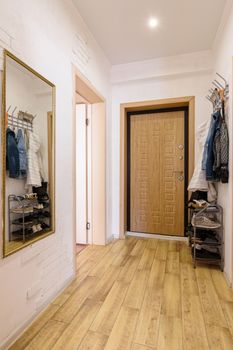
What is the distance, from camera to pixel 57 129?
179 centimetres

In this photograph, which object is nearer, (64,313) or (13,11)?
(13,11)

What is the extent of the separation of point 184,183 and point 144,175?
2.08ft

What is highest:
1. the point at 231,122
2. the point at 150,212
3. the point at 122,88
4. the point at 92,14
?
the point at 92,14

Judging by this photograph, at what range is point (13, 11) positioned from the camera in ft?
4.21

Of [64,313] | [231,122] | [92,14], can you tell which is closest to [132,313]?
[64,313]

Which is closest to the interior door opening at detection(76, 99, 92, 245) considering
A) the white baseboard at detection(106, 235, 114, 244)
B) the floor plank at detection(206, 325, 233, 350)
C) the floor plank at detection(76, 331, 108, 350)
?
the white baseboard at detection(106, 235, 114, 244)

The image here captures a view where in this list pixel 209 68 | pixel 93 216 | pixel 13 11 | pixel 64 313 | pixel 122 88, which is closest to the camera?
pixel 13 11

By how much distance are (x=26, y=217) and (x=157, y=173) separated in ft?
7.46

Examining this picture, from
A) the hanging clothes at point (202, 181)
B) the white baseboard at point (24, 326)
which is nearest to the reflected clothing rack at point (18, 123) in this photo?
the white baseboard at point (24, 326)

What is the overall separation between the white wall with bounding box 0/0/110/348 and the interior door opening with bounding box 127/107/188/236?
137 cm

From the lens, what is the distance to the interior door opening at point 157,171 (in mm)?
3203

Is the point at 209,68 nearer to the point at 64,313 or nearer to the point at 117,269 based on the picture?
the point at 117,269

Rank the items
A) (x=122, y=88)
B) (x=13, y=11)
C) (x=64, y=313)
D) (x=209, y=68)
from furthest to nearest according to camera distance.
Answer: (x=122, y=88) → (x=209, y=68) → (x=64, y=313) → (x=13, y=11)

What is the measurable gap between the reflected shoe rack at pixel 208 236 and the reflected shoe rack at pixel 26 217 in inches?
64.2
